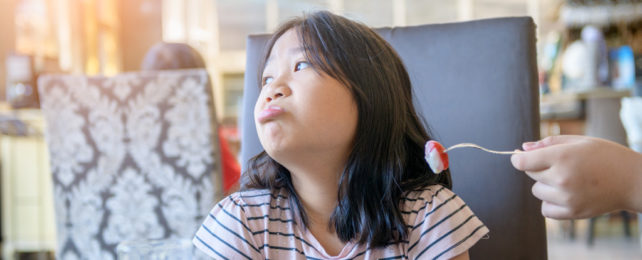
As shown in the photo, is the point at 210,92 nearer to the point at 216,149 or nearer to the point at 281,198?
the point at 216,149

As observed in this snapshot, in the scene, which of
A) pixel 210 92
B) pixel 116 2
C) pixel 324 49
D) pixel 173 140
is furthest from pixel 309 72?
pixel 116 2

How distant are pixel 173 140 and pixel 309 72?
109cm

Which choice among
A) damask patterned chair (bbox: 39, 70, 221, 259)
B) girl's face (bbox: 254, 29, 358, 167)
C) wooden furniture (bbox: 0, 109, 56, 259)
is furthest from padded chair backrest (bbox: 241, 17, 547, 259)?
wooden furniture (bbox: 0, 109, 56, 259)

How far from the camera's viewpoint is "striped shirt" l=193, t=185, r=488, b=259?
693 millimetres

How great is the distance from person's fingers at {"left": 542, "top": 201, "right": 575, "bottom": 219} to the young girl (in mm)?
103

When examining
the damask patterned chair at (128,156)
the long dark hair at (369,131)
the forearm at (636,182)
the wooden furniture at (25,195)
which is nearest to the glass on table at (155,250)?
the long dark hair at (369,131)

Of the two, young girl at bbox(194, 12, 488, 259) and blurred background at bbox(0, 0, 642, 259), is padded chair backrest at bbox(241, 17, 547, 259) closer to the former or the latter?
young girl at bbox(194, 12, 488, 259)

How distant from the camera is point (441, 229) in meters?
0.69

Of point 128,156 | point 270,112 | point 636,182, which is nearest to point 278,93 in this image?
point 270,112

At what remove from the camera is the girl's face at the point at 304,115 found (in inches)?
25.4

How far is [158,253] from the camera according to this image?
0.77 meters

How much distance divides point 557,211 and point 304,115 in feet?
0.98

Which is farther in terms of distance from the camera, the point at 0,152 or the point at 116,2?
the point at 116,2

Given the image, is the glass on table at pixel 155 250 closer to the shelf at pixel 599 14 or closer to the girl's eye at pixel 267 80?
the girl's eye at pixel 267 80
